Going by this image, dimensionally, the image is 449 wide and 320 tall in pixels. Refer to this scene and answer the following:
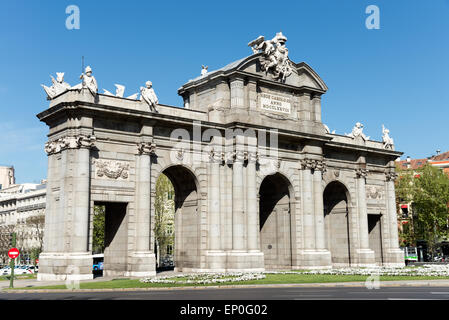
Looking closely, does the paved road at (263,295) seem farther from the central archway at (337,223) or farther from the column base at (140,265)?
the central archway at (337,223)

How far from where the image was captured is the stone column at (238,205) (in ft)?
130

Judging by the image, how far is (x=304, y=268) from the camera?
4303 centimetres

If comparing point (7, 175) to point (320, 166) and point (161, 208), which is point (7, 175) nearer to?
point (161, 208)

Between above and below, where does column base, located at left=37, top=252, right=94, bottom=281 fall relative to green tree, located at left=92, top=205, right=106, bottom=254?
below

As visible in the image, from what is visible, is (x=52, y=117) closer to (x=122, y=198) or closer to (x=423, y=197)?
(x=122, y=198)

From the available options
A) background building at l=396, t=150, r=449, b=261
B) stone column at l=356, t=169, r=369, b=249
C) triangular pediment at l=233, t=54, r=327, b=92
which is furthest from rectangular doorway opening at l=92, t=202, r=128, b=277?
background building at l=396, t=150, r=449, b=261

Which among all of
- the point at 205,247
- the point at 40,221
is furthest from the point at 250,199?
the point at 40,221

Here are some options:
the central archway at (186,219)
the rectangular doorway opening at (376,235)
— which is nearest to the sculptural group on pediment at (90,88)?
the central archway at (186,219)

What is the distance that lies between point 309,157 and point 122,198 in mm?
17558

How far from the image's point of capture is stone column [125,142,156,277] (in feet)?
117

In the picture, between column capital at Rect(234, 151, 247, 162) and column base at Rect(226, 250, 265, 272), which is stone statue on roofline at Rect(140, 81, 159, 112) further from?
column base at Rect(226, 250, 265, 272)

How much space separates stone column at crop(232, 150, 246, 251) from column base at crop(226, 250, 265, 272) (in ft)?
1.79

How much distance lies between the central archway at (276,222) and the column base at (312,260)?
48.7 inches
